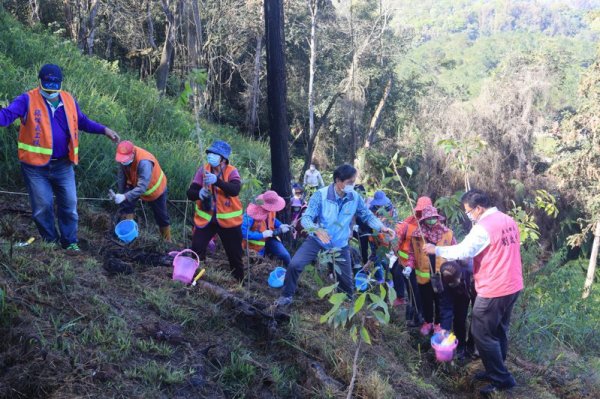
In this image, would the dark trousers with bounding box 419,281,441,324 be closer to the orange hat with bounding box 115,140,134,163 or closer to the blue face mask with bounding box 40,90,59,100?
the orange hat with bounding box 115,140,134,163

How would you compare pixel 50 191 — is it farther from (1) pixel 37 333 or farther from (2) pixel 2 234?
(1) pixel 37 333

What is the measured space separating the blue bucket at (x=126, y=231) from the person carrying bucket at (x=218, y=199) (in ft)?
2.30

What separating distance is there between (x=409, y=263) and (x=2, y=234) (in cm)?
397

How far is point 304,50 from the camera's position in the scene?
990 inches

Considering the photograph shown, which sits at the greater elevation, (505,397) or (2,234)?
(2,234)

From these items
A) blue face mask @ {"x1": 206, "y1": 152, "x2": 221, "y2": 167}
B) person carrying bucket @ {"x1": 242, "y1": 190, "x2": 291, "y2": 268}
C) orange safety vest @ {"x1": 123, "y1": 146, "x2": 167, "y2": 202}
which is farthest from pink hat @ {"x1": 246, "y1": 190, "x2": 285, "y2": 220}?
orange safety vest @ {"x1": 123, "y1": 146, "x2": 167, "y2": 202}

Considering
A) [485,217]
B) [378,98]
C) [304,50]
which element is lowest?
[378,98]

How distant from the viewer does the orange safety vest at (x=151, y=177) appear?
18.5 ft

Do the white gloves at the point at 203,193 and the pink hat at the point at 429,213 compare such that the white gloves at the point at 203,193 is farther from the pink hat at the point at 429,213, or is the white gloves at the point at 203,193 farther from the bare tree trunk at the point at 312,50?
the bare tree trunk at the point at 312,50

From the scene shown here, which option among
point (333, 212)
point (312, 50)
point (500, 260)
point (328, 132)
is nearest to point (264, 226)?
point (333, 212)

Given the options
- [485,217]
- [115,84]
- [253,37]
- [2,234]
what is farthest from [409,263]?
[253,37]

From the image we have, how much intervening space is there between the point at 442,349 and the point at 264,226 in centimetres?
233

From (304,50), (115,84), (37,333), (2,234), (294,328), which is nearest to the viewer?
(37,333)

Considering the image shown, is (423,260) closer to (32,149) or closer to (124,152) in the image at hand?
(124,152)
